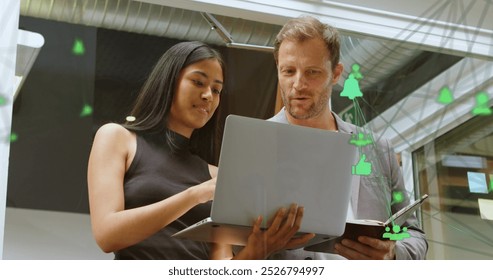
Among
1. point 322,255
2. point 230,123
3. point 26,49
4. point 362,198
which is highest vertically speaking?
point 26,49

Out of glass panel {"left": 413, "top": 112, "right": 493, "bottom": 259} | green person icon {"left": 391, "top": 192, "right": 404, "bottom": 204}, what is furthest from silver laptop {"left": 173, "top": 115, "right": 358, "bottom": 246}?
glass panel {"left": 413, "top": 112, "right": 493, "bottom": 259}

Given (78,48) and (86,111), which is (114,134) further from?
(78,48)

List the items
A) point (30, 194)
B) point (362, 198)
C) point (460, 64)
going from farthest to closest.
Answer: point (460, 64)
point (362, 198)
point (30, 194)

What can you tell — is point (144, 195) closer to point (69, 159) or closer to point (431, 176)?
point (69, 159)

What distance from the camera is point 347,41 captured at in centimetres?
345

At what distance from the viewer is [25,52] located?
10.3 feet

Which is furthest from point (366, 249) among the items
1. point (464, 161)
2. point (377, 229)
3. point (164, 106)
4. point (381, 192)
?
point (164, 106)

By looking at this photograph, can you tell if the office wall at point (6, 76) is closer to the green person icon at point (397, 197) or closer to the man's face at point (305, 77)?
the man's face at point (305, 77)

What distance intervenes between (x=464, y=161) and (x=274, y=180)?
979mm

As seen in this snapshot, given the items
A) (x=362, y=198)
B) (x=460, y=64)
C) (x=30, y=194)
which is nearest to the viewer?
(x=30, y=194)

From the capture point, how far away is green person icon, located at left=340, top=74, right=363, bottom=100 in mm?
3416

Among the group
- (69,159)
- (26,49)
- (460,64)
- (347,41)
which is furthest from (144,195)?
(460,64)

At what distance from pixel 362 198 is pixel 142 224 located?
925 millimetres

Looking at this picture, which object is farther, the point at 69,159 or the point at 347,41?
the point at 347,41
